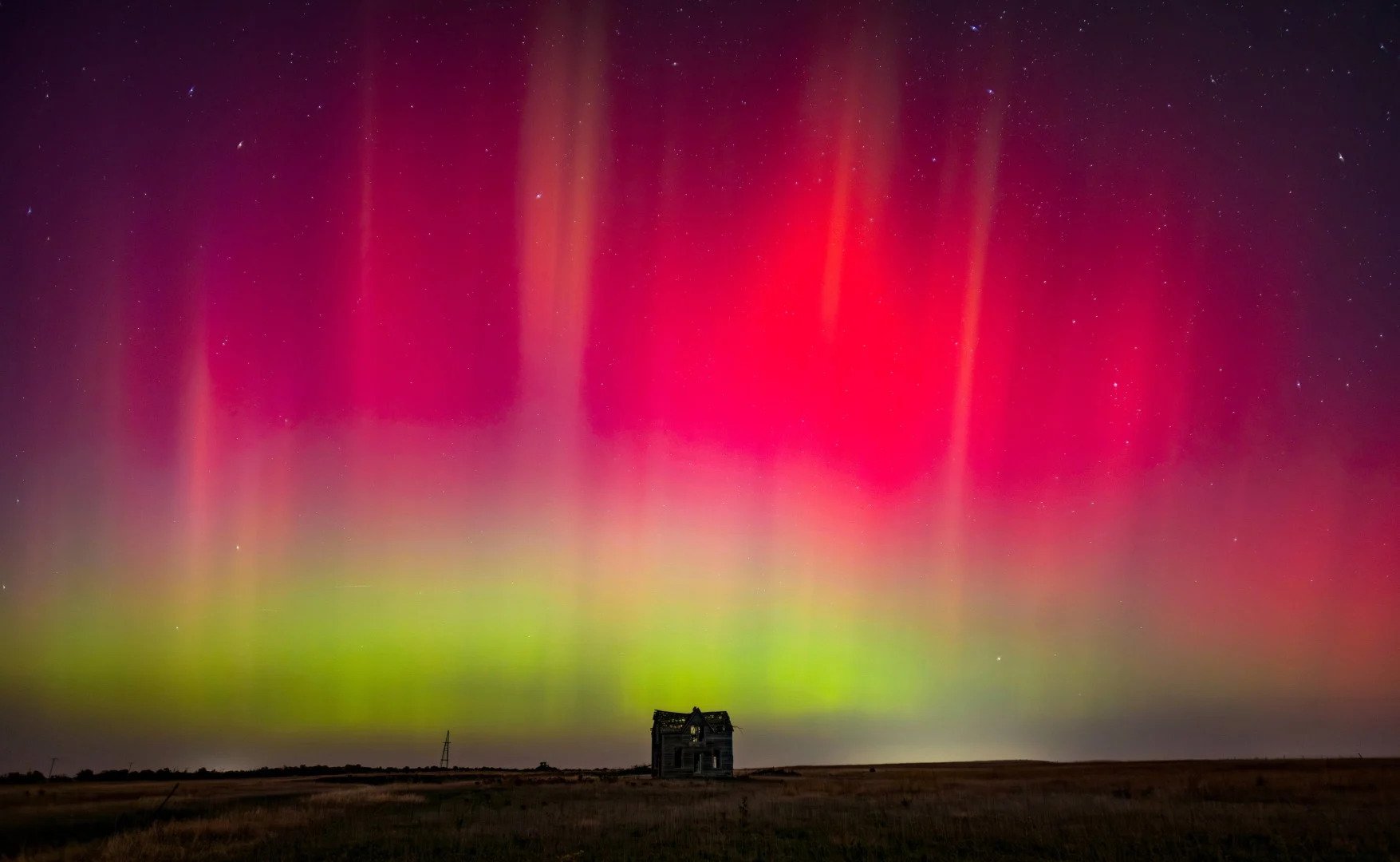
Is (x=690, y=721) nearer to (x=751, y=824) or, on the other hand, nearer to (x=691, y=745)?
(x=691, y=745)

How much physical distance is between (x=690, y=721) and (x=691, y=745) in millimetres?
1566

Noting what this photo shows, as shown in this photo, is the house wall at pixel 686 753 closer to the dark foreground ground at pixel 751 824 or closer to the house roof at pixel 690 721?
the house roof at pixel 690 721

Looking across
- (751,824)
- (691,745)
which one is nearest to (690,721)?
(691,745)

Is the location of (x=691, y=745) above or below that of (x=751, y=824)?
below

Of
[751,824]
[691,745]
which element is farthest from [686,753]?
[751,824]

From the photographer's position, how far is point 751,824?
24125 mm

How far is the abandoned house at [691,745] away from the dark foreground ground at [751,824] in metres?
17.7

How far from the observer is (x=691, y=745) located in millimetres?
56625

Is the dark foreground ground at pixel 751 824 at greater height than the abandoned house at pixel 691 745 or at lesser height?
greater

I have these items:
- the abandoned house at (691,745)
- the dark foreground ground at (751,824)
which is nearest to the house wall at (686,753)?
the abandoned house at (691,745)

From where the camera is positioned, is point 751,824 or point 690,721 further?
point 690,721

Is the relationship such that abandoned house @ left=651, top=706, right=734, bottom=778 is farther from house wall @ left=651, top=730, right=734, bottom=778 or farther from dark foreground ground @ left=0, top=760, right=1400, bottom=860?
dark foreground ground @ left=0, top=760, right=1400, bottom=860

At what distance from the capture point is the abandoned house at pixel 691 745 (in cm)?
5581

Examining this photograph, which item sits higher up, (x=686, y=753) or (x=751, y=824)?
(x=751, y=824)
